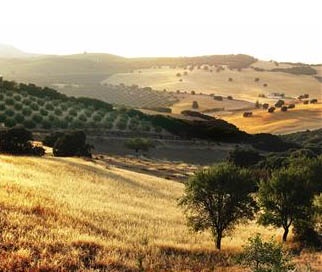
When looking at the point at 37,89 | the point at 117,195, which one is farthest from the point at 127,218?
the point at 37,89

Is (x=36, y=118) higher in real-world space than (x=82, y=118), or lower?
higher

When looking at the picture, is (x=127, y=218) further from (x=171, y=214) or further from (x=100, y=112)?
(x=100, y=112)

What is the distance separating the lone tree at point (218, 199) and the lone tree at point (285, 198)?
3352mm

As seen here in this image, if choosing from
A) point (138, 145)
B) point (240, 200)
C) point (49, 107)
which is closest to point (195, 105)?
point (49, 107)

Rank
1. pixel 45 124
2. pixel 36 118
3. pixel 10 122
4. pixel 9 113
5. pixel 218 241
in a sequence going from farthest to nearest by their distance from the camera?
pixel 36 118 < pixel 45 124 < pixel 9 113 < pixel 10 122 < pixel 218 241

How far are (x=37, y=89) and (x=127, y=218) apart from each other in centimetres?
8171

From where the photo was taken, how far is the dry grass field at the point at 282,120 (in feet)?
468

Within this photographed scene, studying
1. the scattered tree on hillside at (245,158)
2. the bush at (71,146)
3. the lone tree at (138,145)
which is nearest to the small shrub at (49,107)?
the lone tree at (138,145)

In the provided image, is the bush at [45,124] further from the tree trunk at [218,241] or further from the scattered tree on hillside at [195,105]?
the scattered tree on hillside at [195,105]

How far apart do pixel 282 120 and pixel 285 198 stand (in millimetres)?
112887

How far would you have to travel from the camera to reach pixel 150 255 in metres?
25.4

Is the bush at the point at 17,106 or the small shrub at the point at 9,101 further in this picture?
the small shrub at the point at 9,101

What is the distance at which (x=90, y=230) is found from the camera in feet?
88.9

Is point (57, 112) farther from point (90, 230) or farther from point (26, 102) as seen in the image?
point (90, 230)
